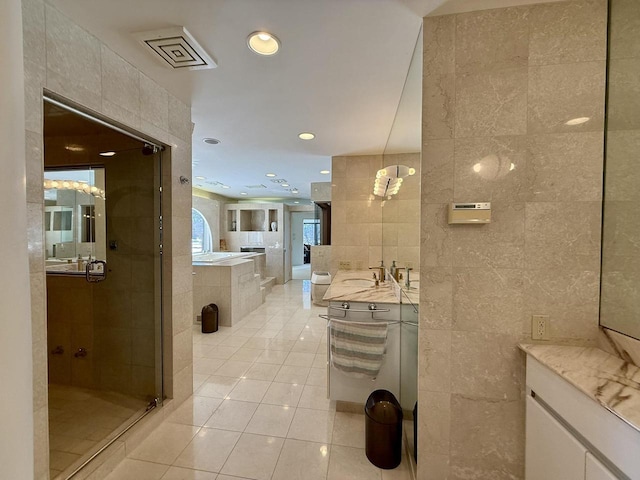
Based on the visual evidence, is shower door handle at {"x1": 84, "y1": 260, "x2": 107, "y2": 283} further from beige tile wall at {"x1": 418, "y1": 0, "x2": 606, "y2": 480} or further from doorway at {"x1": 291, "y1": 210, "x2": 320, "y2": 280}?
doorway at {"x1": 291, "y1": 210, "x2": 320, "y2": 280}

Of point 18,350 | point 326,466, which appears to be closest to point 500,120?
point 18,350

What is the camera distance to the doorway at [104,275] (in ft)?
6.84

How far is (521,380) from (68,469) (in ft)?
8.28

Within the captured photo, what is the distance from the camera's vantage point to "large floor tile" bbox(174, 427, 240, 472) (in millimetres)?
1658

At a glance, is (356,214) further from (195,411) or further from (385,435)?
(195,411)

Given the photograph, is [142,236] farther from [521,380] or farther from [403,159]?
[521,380]

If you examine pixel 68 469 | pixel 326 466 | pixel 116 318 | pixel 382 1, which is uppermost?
pixel 382 1

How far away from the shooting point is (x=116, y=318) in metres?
2.35

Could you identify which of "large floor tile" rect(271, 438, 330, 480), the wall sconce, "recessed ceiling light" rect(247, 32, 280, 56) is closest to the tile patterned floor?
"large floor tile" rect(271, 438, 330, 480)

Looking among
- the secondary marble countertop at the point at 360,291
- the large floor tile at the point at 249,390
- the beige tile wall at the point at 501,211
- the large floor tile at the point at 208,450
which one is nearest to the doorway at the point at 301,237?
the secondary marble countertop at the point at 360,291

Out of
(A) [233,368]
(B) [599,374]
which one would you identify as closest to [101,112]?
(A) [233,368]

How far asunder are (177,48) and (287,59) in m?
0.65

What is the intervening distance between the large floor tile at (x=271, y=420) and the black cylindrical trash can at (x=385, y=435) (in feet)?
2.13

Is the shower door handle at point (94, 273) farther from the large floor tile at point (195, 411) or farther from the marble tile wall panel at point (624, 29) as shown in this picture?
the marble tile wall panel at point (624, 29)
